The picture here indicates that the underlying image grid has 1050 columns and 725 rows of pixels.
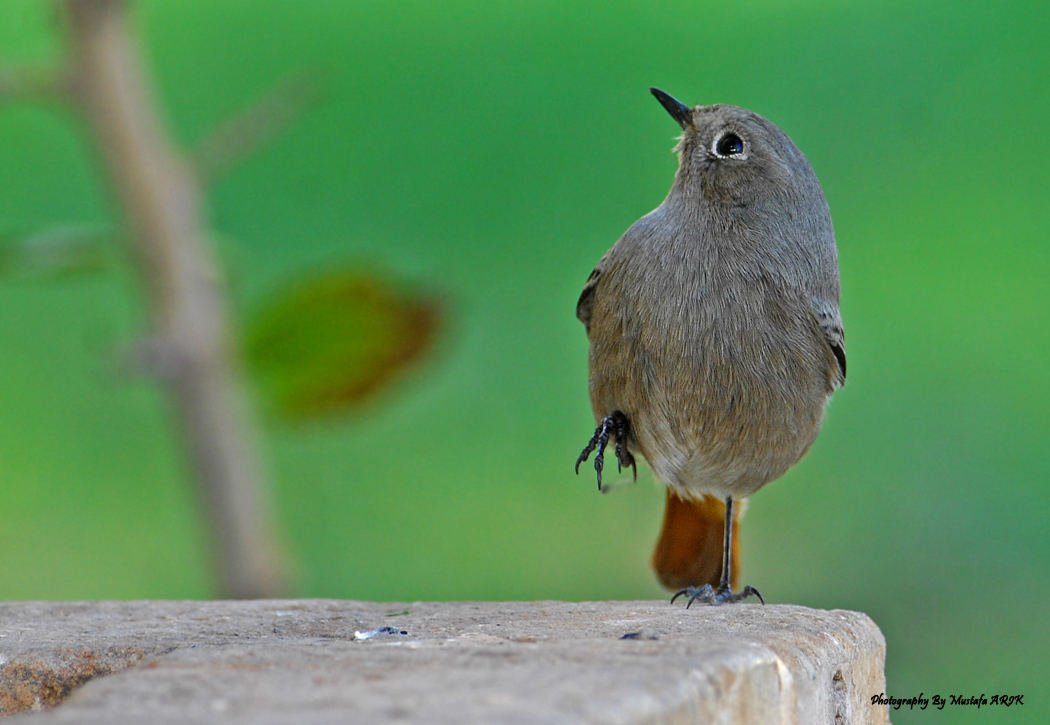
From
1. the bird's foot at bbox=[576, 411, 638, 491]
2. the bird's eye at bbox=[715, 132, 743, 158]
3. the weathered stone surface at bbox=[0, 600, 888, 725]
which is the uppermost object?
the bird's eye at bbox=[715, 132, 743, 158]

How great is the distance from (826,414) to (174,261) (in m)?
2.70

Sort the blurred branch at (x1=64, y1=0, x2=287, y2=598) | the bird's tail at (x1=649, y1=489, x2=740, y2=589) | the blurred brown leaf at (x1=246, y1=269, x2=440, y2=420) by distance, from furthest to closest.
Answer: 1. the blurred branch at (x1=64, y1=0, x2=287, y2=598)
2. the blurred brown leaf at (x1=246, y1=269, x2=440, y2=420)
3. the bird's tail at (x1=649, y1=489, x2=740, y2=589)

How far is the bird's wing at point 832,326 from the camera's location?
2873 millimetres

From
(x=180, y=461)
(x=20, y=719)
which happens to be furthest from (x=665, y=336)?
(x=180, y=461)

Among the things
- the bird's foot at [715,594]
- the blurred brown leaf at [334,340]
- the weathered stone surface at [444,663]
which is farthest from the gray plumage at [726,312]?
the blurred brown leaf at [334,340]

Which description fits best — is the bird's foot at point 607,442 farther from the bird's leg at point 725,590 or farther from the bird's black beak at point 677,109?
the bird's black beak at point 677,109

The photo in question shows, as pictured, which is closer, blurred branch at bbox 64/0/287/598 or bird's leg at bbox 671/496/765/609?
bird's leg at bbox 671/496/765/609

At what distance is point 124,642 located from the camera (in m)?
2.16

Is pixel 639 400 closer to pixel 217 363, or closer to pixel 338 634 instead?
pixel 338 634

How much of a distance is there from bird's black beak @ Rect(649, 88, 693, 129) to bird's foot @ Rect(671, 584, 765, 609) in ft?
4.01

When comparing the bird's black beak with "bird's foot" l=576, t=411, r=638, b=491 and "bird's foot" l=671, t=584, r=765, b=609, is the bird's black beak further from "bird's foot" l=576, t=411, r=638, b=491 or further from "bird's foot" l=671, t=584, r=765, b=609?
"bird's foot" l=671, t=584, r=765, b=609

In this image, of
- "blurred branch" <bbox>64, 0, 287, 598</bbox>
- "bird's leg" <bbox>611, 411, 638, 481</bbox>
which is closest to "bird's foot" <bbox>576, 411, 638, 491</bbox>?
"bird's leg" <bbox>611, 411, 638, 481</bbox>

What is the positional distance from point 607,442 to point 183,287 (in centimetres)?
225

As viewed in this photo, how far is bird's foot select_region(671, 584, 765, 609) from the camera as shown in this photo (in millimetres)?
2945
